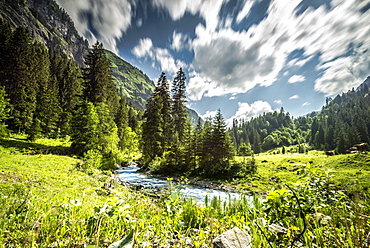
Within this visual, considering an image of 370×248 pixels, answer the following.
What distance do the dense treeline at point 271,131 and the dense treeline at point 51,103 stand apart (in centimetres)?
11270

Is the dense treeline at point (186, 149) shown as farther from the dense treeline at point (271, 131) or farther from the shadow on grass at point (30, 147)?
the dense treeline at point (271, 131)

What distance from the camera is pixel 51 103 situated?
36781 mm

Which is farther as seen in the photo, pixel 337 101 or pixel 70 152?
pixel 337 101

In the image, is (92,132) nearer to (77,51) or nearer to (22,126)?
(22,126)

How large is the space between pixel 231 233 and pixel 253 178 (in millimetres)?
27560

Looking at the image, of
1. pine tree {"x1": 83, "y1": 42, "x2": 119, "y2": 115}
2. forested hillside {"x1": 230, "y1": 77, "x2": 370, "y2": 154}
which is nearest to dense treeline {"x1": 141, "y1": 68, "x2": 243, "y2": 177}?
pine tree {"x1": 83, "y1": 42, "x2": 119, "y2": 115}

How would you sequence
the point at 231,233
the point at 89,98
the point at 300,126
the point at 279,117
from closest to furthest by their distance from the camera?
the point at 231,233, the point at 89,98, the point at 279,117, the point at 300,126

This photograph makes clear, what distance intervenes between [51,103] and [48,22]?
206 metres

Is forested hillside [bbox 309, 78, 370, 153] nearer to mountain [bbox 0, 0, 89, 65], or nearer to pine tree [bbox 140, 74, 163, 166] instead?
pine tree [bbox 140, 74, 163, 166]

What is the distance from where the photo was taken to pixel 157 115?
102 ft

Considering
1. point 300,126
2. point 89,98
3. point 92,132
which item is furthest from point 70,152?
point 300,126

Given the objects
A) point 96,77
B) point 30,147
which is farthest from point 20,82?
point 30,147

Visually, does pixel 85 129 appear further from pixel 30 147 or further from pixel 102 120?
pixel 30 147

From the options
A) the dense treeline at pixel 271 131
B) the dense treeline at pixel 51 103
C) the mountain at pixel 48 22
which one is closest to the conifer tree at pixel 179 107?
the dense treeline at pixel 51 103
